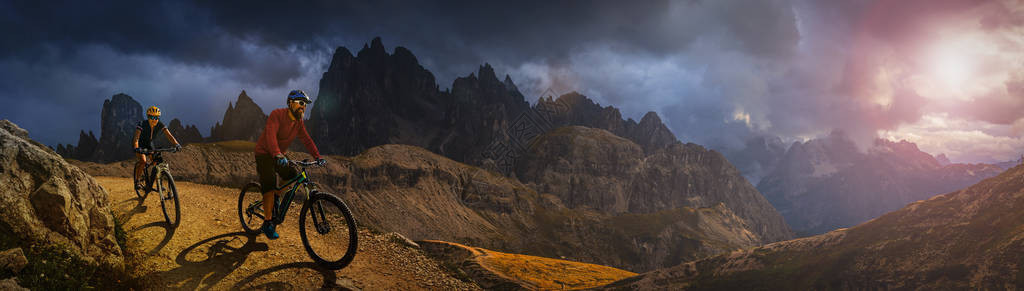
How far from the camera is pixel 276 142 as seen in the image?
9.73 metres

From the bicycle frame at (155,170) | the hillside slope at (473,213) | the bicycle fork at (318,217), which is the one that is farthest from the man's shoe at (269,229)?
the hillside slope at (473,213)

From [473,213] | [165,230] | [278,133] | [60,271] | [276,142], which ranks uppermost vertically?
[278,133]

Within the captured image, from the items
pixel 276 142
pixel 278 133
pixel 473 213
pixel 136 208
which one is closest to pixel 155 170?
pixel 136 208

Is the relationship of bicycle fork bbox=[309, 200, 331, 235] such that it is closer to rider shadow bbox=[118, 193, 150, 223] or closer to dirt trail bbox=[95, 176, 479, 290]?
dirt trail bbox=[95, 176, 479, 290]

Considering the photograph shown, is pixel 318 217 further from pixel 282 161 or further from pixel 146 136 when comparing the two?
pixel 146 136

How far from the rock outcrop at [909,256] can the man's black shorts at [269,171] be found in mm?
21071

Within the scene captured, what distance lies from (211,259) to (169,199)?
403 centimetres

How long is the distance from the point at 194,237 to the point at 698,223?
209m

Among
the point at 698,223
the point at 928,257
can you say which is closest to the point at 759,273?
the point at 928,257

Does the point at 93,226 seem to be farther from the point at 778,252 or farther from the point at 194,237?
the point at 778,252

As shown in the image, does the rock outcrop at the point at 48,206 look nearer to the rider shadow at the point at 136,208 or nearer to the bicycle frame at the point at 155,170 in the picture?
the rider shadow at the point at 136,208

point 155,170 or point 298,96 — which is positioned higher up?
point 298,96

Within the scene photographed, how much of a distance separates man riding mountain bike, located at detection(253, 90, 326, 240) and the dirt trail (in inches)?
50.0

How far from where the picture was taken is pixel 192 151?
8538 centimetres
